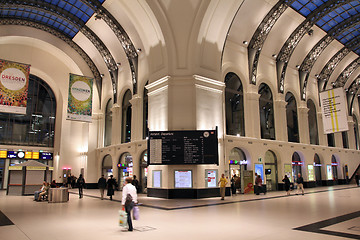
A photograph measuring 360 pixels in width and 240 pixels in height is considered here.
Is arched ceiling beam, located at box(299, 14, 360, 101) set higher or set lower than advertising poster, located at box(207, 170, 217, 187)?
higher

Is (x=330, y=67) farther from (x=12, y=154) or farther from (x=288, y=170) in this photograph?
(x=12, y=154)

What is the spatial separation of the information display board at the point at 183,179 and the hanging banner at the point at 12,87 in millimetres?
9950

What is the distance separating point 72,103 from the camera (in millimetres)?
17828

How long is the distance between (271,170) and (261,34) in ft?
34.1

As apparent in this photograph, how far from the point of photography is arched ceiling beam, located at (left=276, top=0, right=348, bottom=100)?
67.0ft

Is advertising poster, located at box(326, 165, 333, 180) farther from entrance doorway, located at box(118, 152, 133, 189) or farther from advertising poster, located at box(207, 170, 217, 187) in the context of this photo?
entrance doorway, located at box(118, 152, 133, 189)

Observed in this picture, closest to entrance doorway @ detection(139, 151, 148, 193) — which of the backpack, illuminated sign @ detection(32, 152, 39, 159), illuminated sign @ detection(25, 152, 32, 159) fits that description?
illuminated sign @ detection(32, 152, 39, 159)

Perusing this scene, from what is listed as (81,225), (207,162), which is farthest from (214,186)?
(81,225)

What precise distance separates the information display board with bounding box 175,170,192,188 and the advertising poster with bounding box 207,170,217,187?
110 cm

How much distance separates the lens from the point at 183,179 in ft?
51.7

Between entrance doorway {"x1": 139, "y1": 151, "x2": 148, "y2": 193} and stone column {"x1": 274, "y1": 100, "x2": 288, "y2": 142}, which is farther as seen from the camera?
stone column {"x1": 274, "y1": 100, "x2": 288, "y2": 142}

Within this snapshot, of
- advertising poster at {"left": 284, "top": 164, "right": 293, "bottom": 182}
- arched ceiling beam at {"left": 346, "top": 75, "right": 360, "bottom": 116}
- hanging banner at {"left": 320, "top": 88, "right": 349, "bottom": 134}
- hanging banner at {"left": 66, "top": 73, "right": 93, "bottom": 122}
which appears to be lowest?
advertising poster at {"left": 284, "top": 164, "right": 293, "bottom": 182}

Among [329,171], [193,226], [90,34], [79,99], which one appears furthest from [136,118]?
[329,171]

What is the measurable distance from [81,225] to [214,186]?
32.1ft
